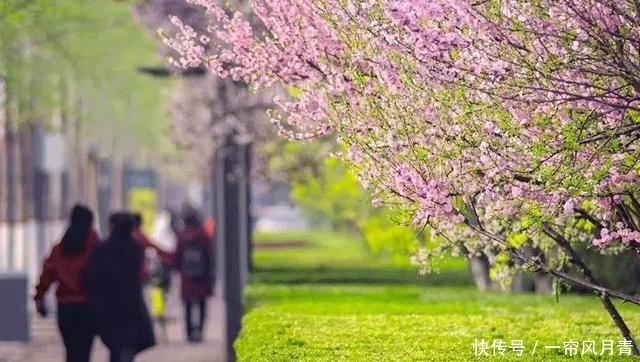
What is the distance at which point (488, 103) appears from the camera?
1107cm

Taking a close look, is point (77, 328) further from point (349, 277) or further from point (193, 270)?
point (349, 277)

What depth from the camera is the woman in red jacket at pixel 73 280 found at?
18266 mm

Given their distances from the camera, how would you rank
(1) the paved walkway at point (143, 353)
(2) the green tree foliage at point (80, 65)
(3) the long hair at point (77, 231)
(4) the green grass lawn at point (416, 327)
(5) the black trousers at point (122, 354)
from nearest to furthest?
(4) the green grass lawn at point (416, 327) < (3) the long hair at point (77, 231) < (5) the black trousers at point (122, 354) < (1) the paved walkway at point (143, 353) < (2) the green tree foliage at point (80, 65)

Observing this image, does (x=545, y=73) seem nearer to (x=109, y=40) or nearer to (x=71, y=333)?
(x=71, y=333)

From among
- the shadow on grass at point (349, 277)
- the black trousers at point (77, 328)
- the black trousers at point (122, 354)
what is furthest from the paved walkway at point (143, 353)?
the black trousers at point (77, 328)

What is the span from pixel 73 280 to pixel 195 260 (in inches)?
400

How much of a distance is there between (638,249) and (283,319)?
14.5 ft

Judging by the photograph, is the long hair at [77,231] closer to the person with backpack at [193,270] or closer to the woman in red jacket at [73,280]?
the woman in red jacket at [73,280]

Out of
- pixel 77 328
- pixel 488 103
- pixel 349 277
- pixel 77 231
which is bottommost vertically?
pixel 77 328

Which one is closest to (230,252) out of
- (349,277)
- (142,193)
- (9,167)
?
(349,277)

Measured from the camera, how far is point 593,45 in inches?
419

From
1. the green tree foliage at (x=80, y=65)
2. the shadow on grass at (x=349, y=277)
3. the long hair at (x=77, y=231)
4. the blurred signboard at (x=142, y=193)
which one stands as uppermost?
the green tree foliage at (x=80, y=65)

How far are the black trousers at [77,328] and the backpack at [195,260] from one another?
9658 millimetres

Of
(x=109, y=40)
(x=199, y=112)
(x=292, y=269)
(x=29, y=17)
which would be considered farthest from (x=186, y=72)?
(x=109, y=40)
